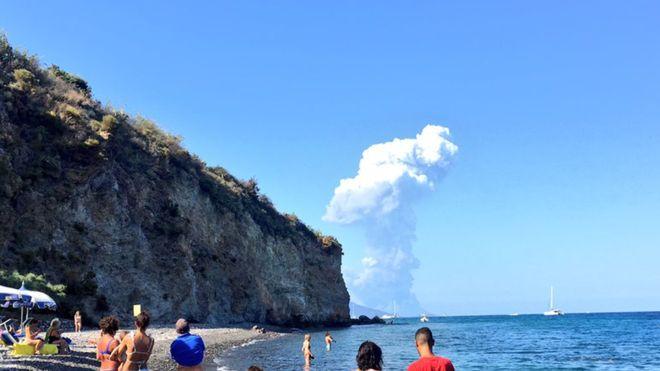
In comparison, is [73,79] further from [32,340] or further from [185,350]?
[185,350]

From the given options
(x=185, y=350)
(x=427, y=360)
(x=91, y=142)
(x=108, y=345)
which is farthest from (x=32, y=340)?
(x=91, y=142)

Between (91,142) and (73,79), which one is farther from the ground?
(73,79)

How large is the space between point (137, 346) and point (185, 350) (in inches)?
36.6

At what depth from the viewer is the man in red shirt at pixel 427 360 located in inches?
205

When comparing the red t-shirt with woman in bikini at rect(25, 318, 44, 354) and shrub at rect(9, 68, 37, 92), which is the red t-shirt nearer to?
woman in bikini at rect(25, 318, 44, 354)

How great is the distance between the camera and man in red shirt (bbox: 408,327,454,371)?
5.21 metres

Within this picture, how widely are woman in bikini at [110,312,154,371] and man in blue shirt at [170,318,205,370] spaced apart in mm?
666

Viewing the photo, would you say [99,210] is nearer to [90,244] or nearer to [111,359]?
[90,244]

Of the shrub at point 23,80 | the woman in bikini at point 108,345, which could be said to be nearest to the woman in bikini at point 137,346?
the woman in bikini at point 108,345

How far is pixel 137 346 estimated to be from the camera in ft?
25.6

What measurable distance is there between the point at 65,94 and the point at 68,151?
7.03 m

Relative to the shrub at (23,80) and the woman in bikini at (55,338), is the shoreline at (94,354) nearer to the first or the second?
the woman in bikini at (55,338)

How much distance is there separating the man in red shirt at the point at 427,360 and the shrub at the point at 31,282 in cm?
2304

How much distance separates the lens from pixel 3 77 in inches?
1359
